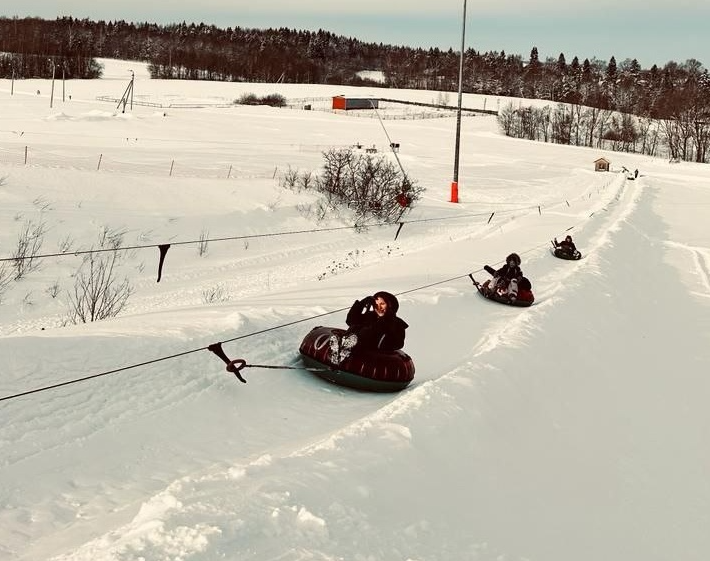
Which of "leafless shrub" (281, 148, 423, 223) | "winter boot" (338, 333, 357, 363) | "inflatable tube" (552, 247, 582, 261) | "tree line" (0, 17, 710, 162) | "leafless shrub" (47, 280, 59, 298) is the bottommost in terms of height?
"leafless shrub" (47, 280, 59, 298)

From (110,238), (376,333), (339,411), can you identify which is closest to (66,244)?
(110,238)

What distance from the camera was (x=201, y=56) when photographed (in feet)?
518

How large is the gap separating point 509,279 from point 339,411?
655cm

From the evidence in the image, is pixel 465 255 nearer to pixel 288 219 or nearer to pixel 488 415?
pixel 288 219

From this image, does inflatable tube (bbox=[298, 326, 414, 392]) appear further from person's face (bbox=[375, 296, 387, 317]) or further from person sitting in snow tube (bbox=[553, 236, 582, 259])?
person sitting in snow tube (bbox=[553, 236, 582, 259])

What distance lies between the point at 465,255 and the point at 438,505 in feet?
44.6

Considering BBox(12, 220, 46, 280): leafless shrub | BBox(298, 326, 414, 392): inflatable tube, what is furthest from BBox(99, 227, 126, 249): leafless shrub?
BBox(298, 326, 414, 392): inflatable tube

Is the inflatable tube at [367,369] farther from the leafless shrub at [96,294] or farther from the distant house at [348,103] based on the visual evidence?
the distant house at [348,103]

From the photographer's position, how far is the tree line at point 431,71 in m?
104

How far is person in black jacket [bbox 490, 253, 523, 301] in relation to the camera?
12531 millimetres

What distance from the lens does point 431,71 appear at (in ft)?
577

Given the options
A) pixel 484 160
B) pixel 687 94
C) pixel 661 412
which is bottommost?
pixel 661 412

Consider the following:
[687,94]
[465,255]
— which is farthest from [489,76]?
[465,255]

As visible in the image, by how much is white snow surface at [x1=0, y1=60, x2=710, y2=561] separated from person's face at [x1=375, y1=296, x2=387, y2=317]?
3.36 ft
